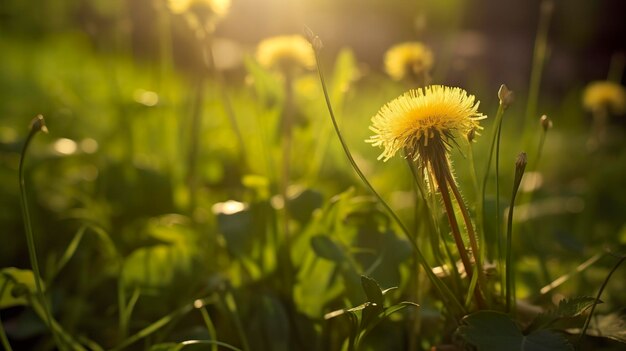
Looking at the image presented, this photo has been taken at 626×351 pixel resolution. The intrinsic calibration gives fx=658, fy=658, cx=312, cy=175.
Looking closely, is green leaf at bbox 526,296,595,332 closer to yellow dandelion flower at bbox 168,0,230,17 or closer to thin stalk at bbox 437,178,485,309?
thin stalk at bbox 437,178,485,309

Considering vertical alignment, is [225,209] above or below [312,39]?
below

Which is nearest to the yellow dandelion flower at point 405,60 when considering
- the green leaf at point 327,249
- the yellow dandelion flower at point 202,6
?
the yellow dandelion flower at point 202,6

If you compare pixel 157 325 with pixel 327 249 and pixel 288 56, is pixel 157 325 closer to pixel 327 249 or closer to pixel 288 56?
pixel 327 249

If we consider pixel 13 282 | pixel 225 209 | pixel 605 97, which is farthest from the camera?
pixel 605 97

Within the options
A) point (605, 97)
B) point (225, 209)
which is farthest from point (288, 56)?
point (605, 97)

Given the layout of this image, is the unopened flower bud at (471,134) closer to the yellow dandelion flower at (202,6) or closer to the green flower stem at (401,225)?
the green flower stem at (401,225)

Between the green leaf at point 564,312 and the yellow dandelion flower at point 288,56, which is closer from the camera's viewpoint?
the green leaf at point 564,312
